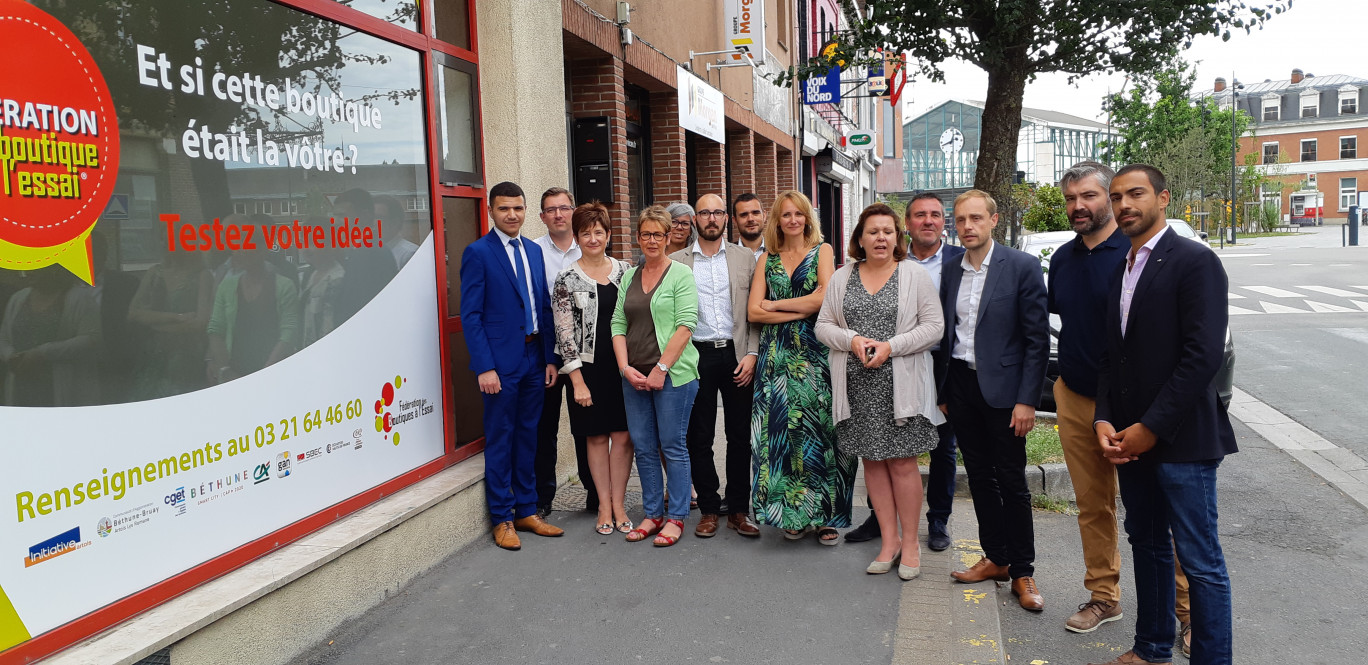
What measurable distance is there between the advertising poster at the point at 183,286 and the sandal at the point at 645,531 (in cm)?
133

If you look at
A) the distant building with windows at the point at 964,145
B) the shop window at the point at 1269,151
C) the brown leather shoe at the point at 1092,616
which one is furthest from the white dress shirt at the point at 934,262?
the shop window at the point at 1269,151

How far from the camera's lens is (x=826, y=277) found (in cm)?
516

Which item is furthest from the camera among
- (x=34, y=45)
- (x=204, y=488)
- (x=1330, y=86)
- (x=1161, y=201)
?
(x=1330, y=86)

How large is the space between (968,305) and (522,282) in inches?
92.5

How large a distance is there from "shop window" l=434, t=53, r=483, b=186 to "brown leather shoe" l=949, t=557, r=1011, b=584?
3.51 metres

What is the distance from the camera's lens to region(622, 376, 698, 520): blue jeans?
5.33 metres

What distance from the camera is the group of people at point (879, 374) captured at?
3.44m

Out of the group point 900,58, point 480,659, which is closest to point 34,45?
point 480,659

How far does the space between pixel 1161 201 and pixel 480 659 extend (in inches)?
123

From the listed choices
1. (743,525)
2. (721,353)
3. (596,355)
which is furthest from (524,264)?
(743,525)

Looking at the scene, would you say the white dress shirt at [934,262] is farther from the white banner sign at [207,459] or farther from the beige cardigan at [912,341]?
the white banner sign at [207,459]

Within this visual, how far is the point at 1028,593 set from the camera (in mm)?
4535

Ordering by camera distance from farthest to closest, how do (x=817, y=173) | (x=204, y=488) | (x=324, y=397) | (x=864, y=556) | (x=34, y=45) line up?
1. (x=817, y=173)
2. (x=864, y=556)
3. (x=324, y=397)
4. (x=204, y=488)
5. (x=34, y=45)

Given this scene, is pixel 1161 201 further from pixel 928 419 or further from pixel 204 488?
pixel 204 488
